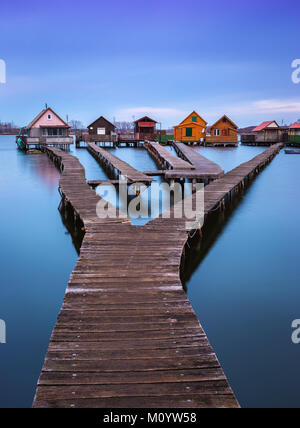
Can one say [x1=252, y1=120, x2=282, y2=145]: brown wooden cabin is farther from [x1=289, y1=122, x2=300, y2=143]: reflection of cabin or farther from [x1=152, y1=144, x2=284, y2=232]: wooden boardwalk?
[x1=152, y1=144, x2=284, y2=232]: wooden boardwalk


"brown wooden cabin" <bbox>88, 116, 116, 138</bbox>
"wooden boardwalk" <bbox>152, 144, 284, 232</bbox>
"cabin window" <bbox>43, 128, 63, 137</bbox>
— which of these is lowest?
"wooden boardwalk" <bbox>152, 144, 284, 232</bbox>

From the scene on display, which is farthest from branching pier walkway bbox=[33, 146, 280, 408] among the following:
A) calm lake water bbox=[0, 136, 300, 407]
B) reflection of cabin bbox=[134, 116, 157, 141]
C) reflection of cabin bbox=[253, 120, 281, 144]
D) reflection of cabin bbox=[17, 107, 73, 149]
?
reflection of cabin bbox=[253, 120, 281, 144]

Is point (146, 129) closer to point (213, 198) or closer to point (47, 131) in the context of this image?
point (47, 131)

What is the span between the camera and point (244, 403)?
5.89 m

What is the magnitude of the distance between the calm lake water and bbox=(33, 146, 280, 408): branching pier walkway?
1.58 metres

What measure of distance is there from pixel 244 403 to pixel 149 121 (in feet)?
222

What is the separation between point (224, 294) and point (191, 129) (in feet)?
207

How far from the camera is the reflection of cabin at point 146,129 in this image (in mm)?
69562

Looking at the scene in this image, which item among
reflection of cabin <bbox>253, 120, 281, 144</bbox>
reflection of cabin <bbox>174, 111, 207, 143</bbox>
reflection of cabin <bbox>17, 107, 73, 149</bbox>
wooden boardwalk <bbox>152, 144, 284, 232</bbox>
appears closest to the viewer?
wooden boardwalk <bbox>152, 144, 284, 232</bbox>

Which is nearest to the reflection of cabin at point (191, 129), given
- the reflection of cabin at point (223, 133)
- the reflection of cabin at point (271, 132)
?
the reflection of cabin at point (223, 133)

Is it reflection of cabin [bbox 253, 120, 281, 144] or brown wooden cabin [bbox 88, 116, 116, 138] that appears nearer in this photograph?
brown wooden cabin [bbox 88, 116, 116, 138]

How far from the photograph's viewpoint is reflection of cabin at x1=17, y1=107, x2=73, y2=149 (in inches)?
2153

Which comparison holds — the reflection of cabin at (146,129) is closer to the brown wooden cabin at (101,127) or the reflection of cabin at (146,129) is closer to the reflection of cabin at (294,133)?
the brown wooden cabin at (101,127)

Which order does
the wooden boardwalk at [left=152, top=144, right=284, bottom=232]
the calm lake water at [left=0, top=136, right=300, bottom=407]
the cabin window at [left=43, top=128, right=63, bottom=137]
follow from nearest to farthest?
the calm lake water at [left=0, top=136, right=300, bottom=407] < the wooden boardwalk at [left=152, top=144, right=284, bottom=232] < the cabin window at [left=43, top=128, right=63, bottom=137]
